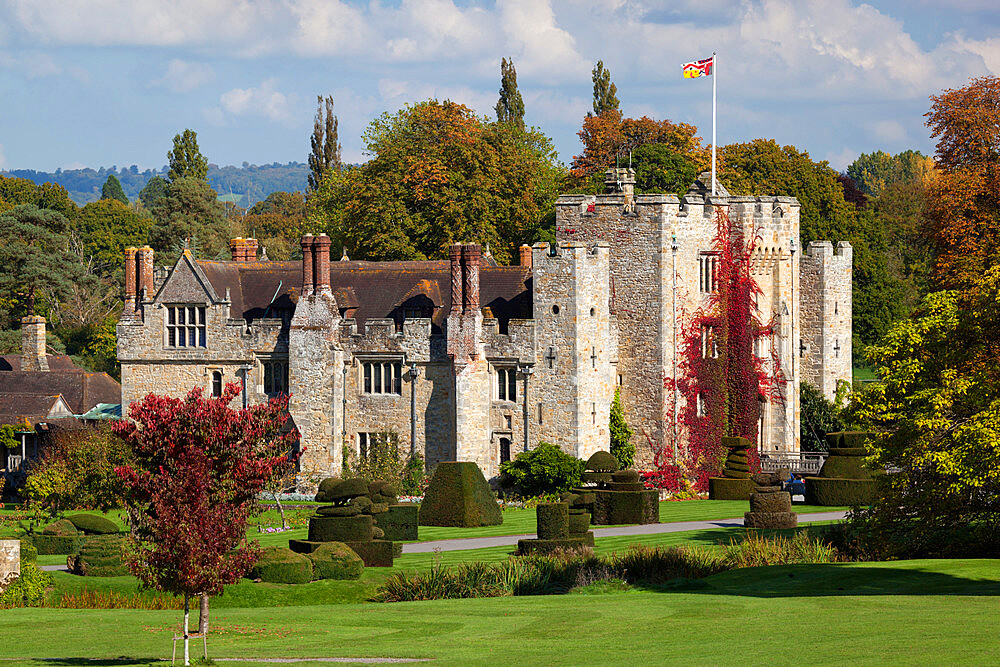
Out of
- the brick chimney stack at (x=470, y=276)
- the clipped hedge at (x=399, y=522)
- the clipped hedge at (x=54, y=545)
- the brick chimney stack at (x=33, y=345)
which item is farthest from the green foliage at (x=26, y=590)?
the brick chimney stack at (x=33, y=345)

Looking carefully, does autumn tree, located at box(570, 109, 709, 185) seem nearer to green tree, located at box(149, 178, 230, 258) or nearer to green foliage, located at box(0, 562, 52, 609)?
green tree, located at box(149, 178, 230, 258)

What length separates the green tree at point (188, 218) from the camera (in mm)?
106688

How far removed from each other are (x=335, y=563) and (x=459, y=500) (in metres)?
12.4

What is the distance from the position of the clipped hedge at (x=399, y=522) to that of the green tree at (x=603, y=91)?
70193 mm

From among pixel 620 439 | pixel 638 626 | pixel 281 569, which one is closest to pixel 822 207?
pixel 620 439

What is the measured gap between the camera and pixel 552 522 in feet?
141

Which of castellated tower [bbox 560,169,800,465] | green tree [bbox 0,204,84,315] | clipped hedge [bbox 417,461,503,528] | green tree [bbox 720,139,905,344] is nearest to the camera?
clipped hedge [bbox 417,461,503,528]

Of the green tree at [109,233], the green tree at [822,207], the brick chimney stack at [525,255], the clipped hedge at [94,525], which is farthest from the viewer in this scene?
the green tree at [109,233]

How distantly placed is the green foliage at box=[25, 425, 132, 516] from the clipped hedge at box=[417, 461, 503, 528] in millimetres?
11365

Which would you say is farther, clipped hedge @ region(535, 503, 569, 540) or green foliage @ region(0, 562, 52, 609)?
clipped hedge @ region(535, 503, 569, 540)

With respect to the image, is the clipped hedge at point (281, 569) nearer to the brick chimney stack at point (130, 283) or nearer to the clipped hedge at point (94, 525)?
the clipped hedge at point (94, 525)

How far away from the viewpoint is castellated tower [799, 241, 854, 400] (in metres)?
70.6

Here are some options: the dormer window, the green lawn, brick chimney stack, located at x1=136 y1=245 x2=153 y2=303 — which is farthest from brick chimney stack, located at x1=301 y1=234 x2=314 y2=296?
the green lawn

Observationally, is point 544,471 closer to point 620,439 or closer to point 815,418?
point 620,439
